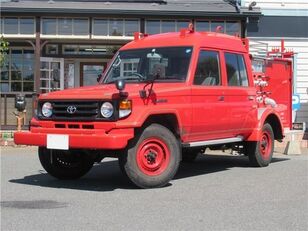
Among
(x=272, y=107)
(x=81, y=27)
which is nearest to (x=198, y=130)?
(x=272, y=107)

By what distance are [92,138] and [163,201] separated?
131 centimetres

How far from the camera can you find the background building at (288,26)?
58.5 feet

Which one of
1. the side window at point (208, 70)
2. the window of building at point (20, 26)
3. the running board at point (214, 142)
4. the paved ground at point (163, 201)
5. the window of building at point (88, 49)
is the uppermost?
the window of building at point (20, 26)

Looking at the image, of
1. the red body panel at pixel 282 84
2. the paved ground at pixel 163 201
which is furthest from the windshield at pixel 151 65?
the red body panel at pixel 282 84

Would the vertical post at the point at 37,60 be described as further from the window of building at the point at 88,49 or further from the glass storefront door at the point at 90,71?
the glass storefront door at the point at 90,71

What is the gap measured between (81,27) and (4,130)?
3.82m

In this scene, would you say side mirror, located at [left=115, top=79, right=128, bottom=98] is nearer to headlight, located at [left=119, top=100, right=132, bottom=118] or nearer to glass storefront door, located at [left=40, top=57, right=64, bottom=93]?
headlight, located at [left=119, top=100, right=132, bottom=118]

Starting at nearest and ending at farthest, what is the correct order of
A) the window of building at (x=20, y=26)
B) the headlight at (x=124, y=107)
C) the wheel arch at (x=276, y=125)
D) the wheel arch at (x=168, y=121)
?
the headlight at (x=124, y=107) → the wheel arch at (x=168, y=121) → the wheel arch at (x=276, y=125) → the window of building at (x=20, y=26)

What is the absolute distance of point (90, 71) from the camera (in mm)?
19516

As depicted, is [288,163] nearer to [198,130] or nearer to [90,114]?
[198,130]

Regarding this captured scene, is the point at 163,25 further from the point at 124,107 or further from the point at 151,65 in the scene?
the point at 124,107

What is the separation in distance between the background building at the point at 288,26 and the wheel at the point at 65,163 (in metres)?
9.75

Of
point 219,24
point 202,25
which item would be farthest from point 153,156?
→ point 219,24

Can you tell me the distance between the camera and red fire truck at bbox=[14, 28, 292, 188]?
817 cm
